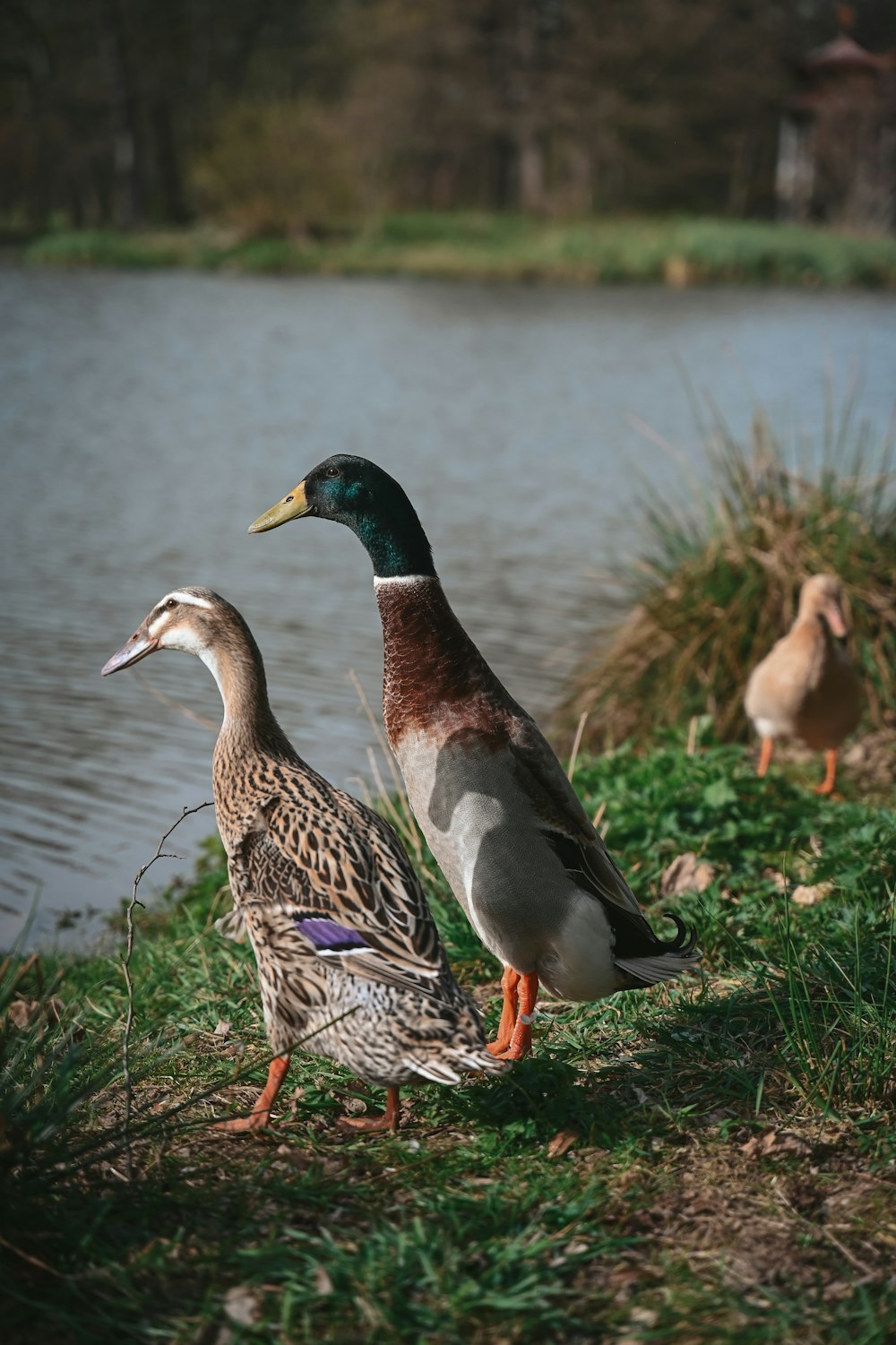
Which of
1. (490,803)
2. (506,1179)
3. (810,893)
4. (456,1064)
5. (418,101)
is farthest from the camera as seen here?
(418,101)

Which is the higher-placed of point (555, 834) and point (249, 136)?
point (249, 136)

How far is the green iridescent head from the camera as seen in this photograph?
306cm

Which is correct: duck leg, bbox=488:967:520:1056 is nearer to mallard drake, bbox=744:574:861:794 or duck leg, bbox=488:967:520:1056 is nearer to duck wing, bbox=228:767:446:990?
duck wing, bbox=228:767:446:990

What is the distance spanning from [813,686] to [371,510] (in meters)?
2.70

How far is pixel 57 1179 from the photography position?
7.60 ft

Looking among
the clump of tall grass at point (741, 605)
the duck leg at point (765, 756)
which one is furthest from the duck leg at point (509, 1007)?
the clump of tall grass at point (741, 605)

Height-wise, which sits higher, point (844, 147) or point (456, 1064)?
point (844, 147)

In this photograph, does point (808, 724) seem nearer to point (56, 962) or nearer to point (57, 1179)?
point (56, 962)

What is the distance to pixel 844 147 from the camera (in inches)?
1548

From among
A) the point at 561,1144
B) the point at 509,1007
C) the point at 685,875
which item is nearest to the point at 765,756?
the point at 685,875

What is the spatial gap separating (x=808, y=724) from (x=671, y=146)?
44.9 m

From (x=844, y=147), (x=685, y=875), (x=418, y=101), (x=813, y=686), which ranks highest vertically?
(x=418, y=101)

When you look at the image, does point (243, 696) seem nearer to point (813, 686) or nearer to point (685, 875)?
point (685, 875)

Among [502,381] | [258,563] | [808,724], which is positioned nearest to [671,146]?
[502,381]
